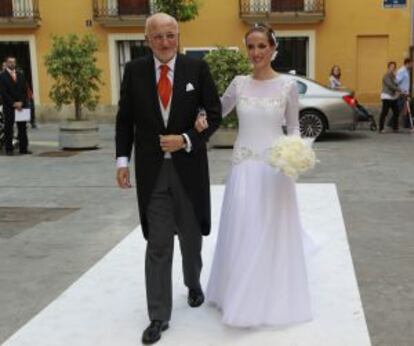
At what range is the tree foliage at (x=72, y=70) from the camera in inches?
516

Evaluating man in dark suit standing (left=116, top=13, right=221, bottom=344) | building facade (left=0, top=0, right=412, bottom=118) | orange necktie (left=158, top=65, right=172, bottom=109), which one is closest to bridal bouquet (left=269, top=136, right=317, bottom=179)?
man in dark suit standing (left=116, top=13, right=221, bottom=344)

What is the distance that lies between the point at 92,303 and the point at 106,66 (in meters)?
16.4

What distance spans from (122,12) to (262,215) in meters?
17.0

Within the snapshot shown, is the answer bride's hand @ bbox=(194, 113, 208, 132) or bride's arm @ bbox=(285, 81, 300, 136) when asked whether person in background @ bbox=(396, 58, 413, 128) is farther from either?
bride's hand @ bbox=(194, 113, 208, 132)

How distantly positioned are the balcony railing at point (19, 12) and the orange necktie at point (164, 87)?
1741 centimetres

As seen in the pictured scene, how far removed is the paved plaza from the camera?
15.6 ft

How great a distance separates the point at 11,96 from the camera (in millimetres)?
12664

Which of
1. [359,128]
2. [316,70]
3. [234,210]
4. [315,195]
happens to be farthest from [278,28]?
[234,210]

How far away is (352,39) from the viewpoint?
63.1 feet

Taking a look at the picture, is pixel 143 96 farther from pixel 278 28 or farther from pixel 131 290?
pixel 278 28

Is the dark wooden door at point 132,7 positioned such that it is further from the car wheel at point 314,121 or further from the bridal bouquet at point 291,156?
the bridal bouquet at point 291,156

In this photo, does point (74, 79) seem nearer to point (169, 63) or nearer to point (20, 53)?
point (20, 53)

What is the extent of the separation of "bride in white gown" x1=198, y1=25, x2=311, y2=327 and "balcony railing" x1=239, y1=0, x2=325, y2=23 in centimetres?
1542

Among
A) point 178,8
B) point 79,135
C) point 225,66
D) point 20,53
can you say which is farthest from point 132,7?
point 225,66
